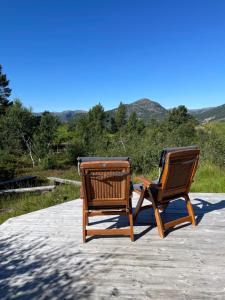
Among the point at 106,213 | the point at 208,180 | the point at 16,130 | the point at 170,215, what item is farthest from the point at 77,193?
the point at 16,130

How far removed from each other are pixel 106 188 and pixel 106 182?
7 cm

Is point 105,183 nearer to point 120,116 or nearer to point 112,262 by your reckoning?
point 112,262

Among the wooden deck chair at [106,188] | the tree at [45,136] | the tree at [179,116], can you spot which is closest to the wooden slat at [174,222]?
the wooden deck chair at [106,188]

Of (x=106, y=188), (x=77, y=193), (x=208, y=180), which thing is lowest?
(x=77, y=193)

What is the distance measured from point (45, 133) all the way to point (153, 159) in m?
12.2

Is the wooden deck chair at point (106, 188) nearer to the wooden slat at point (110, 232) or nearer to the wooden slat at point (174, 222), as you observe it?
the wooden slat at point (110, 232)

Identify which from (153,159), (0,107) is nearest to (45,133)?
(153,159)

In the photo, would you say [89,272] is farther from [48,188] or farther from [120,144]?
[120,144]

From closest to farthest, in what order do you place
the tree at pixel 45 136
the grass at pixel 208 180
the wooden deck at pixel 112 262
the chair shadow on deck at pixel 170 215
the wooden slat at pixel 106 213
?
1. the wooden deck at pixel 112 262
2. the wooden slat at pixel 106 213
3. the chair shadow on deck at pixel 170 215
4. the grass at pixel 208 180
5. the tree at pixel 45 136

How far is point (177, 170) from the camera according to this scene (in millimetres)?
3586

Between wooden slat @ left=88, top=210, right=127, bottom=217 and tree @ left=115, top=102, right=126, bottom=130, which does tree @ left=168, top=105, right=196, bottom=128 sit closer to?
tree @ left=115, top=102, right=126, bottom=130

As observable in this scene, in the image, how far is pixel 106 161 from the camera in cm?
333

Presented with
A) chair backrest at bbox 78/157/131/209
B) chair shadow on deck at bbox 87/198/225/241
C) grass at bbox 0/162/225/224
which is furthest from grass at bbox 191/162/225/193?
chair backrest at bbox 78/157/131/209

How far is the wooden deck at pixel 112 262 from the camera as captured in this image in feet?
7.98
